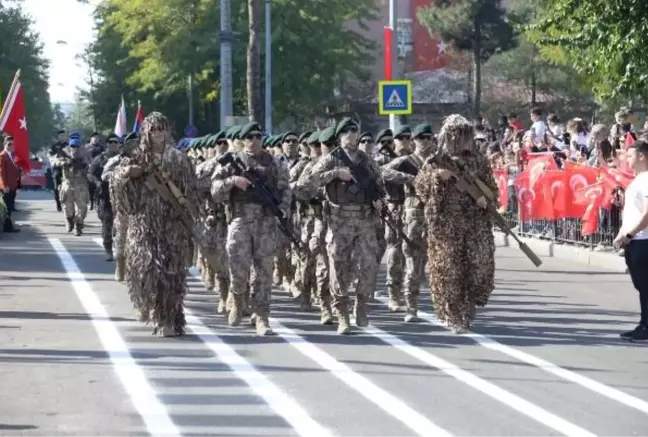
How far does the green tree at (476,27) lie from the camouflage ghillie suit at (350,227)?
4852cm

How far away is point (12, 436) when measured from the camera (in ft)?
28.3

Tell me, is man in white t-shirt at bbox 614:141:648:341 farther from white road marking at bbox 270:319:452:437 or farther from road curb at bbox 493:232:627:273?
road curb at bbox 493:232:627:273

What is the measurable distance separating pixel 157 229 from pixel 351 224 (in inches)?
70.3

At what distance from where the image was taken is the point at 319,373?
10891 mm

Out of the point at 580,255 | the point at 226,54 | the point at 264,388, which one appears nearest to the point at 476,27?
the point at 226,54

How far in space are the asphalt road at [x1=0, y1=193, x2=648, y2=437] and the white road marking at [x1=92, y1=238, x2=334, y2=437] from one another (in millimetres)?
15

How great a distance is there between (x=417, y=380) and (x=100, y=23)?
5834 cm

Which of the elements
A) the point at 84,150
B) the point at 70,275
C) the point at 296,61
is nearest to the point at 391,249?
the point at 70,275

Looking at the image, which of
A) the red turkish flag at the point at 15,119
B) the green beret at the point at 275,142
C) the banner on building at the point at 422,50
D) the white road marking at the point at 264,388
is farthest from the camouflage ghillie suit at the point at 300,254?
the banner on building at the point at 422,50

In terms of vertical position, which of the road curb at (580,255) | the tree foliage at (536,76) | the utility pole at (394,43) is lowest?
the road curb at (580,255)

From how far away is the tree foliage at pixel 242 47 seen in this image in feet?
164

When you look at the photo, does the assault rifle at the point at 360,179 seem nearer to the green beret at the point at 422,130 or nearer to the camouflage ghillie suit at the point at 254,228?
the camouflage ghillie suit at the point at 254,228

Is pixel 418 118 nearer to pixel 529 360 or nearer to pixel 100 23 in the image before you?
pixel 100 23

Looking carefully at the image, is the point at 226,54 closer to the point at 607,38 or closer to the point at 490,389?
the point at 607,38
